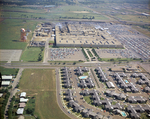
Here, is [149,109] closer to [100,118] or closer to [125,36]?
[100,118]

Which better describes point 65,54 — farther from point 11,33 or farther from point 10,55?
point 11,33

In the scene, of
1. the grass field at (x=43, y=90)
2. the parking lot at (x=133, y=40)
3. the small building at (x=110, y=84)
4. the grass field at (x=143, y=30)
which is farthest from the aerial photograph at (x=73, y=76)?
the grass field at (x=143, y=30)

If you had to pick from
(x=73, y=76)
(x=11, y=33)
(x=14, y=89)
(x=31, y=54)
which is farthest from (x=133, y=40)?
(x=11, y=33)

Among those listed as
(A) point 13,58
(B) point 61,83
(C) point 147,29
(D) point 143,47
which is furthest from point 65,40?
(C) point 147,29

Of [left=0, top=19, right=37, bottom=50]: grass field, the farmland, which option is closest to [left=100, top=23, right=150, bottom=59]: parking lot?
the farmland

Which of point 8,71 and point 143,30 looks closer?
point 8,71

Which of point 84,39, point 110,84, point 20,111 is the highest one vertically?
point 84,39
